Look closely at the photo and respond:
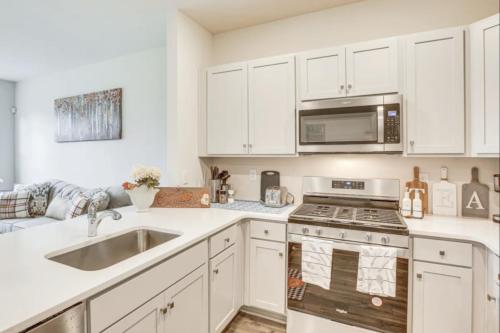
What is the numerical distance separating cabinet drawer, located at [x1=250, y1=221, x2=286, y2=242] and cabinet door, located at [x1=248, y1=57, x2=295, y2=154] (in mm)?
614

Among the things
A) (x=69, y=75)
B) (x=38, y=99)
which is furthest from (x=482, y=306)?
(x=38, y=99)

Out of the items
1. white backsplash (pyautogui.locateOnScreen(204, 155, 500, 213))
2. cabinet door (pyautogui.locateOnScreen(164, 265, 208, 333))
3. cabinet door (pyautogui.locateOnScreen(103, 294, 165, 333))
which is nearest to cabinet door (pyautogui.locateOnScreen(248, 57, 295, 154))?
white backsplash (pyautogui.locateOnScreen(204, 155, 500, 213))

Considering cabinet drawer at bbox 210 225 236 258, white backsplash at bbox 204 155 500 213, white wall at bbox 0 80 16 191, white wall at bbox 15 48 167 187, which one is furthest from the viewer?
white wall at bbox 0 80 16 191

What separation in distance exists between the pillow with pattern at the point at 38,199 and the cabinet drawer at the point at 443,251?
161 inches

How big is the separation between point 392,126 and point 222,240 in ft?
4.55

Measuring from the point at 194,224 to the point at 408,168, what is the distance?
1.65 metres

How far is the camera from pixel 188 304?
4.72 feet

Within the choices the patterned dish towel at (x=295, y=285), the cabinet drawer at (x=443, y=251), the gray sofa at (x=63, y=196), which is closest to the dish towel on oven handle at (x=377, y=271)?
the cabinet drawer at (x=443, y=251)

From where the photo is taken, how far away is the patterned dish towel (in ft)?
5.91

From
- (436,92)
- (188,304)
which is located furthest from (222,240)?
(436,92)

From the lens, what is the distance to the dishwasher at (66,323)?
0.79m

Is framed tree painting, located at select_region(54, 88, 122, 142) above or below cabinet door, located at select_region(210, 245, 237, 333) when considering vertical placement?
above

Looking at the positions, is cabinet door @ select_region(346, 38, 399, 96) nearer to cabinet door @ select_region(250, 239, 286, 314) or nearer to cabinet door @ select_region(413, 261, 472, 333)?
cabinet door @ select_region(413, 261, 472, 333)

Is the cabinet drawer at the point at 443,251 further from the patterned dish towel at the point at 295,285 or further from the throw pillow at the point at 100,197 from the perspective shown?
the throw pillow at the point at 100,197
